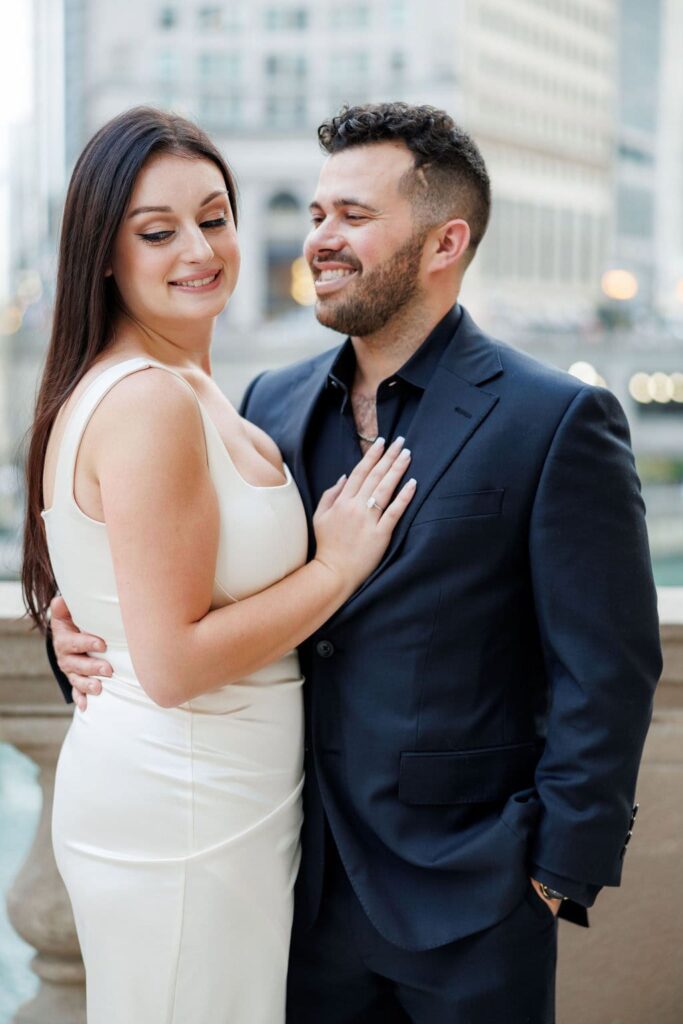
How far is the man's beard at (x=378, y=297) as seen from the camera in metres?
1.90

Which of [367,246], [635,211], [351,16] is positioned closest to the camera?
[367,246]

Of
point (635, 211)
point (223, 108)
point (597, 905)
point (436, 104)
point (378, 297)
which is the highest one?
point (378, 297)

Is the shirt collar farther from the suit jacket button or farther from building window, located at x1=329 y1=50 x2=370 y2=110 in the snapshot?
building window, located at x1=329 y1=50 x2=370 y2=110

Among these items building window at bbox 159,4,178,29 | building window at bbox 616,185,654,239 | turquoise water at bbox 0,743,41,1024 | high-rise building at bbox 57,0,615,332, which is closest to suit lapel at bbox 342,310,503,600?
turquoise water at bbox 0,743,41,1024

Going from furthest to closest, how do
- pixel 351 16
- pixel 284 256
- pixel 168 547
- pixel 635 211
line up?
pixel 635 211 → pixel 351 16 → pixel 284 256 → pixel 168 547

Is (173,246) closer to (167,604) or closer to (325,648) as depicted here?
(167,604)

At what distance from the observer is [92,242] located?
1.64m

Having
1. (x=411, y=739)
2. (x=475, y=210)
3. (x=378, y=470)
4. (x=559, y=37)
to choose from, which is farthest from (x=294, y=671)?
(x=559, y=37)

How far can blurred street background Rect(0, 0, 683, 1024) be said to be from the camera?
Result: 53.4m

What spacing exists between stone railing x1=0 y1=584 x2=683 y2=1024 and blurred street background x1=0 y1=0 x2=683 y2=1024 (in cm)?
4562

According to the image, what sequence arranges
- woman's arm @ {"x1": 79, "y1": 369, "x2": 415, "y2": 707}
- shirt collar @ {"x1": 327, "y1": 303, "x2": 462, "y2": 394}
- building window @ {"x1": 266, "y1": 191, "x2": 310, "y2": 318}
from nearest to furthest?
woman's arm @ {"x1": 79, "y1": 369, "x2": 415, "y2": 707}, shirt collar @ {"x1": 327, "y1": 303, "x2": 462, "y2": 394}, building window @ {"x1": 266, "y1": 191, "x2": 310, "y2": 318}

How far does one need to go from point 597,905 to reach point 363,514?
85 centimetres

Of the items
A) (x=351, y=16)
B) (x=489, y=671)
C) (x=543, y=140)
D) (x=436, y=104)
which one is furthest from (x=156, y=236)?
(x=543, y=140)

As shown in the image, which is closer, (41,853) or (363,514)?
(363,514)
